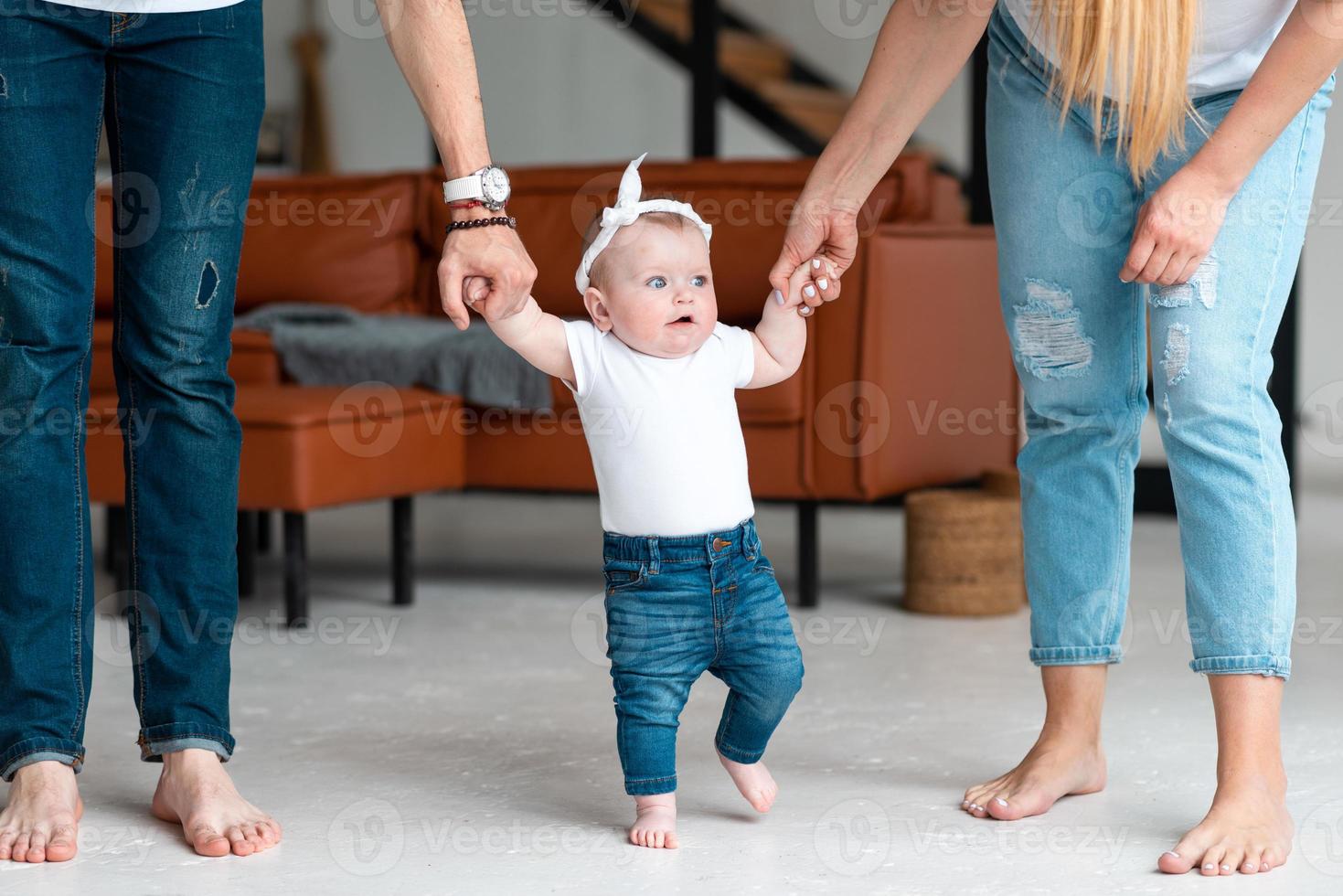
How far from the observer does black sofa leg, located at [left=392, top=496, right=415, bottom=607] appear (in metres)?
3.03

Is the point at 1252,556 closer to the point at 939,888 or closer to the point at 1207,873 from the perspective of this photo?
the point at 1207,873

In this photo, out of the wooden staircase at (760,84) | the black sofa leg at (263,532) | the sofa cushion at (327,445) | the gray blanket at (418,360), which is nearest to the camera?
the sofa cushion at (327,445)

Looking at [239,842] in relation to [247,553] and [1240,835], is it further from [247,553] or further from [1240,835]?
[247,553]

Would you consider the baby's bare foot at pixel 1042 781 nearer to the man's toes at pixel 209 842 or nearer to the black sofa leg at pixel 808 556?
the man's toes at pixel 209 842

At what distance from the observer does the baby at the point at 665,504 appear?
160 cm

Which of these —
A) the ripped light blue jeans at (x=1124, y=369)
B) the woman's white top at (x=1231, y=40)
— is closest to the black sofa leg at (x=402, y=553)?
the ripped light blue jeans at (x=1124, y=369)

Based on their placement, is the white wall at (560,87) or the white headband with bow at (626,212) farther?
the white wall at (560,87)

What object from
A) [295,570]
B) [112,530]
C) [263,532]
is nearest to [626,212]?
[295,570]

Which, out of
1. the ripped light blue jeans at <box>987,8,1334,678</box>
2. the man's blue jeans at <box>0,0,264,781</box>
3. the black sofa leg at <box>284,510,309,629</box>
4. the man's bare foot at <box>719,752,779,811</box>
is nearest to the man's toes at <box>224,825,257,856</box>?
the man's blue jeans at <box>0,0,264,781</box>

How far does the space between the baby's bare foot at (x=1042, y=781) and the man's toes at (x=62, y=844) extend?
91 cm

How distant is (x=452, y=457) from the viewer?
3.12m

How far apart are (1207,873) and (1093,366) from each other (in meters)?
0.52

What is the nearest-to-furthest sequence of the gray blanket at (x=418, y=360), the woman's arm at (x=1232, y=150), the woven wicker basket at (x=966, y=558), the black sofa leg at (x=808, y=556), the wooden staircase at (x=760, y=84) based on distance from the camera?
the woman's arm at (x=1232, y=150), the woven wicker basket at (x=966, y=558), the black sofa leg at (x=808, y=556), the gray blanket at (x=418, y=360), the wooden staircase at (x=760, y=84)

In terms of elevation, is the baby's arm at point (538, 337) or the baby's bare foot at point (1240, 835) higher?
the baby's arm at point (538, 337)
